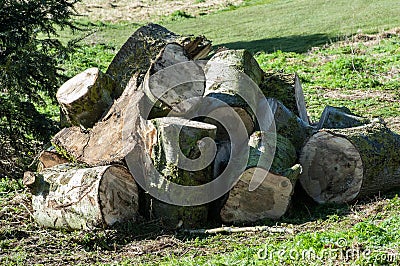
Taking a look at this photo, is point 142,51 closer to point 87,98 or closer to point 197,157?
point 87,98

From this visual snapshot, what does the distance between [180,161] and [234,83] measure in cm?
149

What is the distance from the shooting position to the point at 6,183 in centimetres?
814

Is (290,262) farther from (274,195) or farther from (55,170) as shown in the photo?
(55,170)

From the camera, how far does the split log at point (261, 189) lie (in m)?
5.98

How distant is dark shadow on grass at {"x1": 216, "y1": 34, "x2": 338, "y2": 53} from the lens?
19.1 m

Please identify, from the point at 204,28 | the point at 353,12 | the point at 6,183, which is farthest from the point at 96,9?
the point at 6,183

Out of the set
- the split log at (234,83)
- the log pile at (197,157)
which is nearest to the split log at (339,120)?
the log pile at (197,157)

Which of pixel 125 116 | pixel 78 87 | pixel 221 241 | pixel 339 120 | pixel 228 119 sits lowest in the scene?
pixel 221 241

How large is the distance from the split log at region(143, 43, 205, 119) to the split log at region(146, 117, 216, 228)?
405 mm

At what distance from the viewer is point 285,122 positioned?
7207 millimetres

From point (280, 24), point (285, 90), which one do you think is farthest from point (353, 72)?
point (280, 24)

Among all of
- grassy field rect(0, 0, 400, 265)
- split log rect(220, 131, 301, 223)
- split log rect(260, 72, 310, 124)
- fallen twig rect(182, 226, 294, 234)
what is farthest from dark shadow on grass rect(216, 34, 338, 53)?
fallen twig rect(182, 226, 294, 234)

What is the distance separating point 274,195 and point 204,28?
19627 mm

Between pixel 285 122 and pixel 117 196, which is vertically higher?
pixel 285 122
